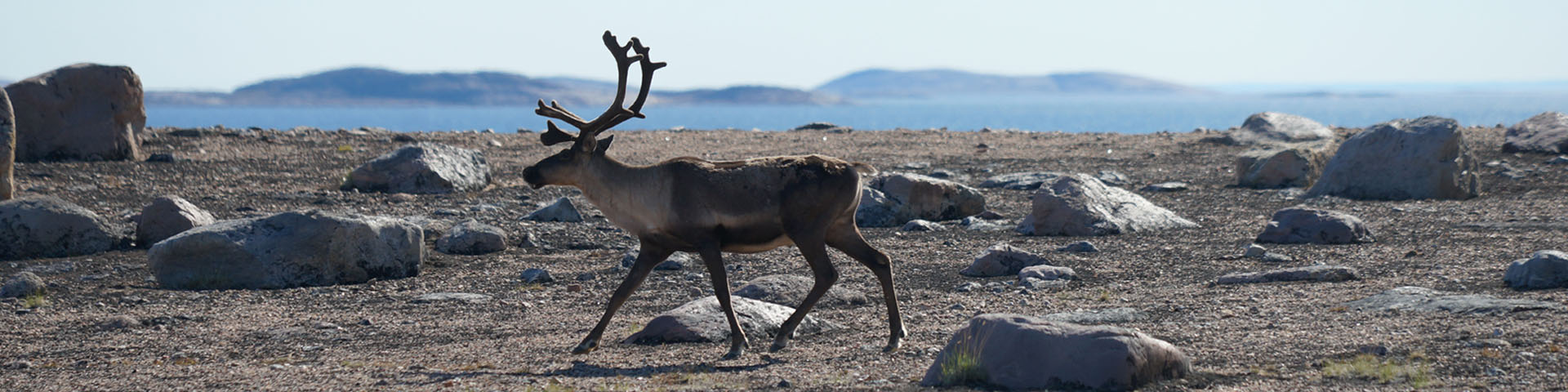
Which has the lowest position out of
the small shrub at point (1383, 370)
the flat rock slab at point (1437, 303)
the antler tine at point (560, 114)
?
the flat rock slab at point (1437, 303)

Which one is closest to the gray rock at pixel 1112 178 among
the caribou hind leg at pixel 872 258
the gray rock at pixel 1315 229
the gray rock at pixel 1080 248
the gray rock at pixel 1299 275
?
the gray rock at pixel 1315 229

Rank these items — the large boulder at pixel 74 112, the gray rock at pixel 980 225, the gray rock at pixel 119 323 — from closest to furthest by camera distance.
A: the gray rock at pixel 119 323, the gray rock at pixel 980 225, the large boulder at pixel 74 112

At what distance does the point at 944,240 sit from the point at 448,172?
8539mm

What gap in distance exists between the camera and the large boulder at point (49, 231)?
Result: 14.7m

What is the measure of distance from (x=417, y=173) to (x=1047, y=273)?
11.0m

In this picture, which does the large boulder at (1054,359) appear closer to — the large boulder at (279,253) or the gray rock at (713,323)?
the gray rock at (713,323)

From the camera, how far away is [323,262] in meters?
13.1

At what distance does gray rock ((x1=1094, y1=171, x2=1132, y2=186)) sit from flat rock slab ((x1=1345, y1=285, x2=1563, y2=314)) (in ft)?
37.6

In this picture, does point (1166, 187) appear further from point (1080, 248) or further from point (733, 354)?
point (733, 354)

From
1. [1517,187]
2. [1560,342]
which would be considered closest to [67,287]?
[1560,342]

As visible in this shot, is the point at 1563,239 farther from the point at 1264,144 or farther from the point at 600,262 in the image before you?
the point at 1264,144

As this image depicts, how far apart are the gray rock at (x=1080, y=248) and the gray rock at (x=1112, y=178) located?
7484 mm

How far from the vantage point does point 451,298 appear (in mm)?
12508

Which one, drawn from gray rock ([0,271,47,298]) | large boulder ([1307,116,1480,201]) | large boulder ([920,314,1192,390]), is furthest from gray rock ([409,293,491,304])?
large boulder ([1307,116,1480,201])
